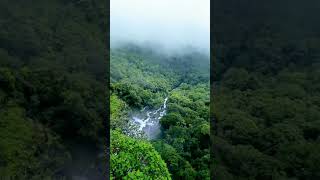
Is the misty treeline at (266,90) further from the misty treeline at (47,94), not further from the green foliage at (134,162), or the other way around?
the misty treeline at (47,94)

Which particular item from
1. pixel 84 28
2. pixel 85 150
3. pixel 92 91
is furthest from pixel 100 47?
pixel 85 150

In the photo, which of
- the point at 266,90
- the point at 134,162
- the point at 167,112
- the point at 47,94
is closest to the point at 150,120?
the point at 167,112

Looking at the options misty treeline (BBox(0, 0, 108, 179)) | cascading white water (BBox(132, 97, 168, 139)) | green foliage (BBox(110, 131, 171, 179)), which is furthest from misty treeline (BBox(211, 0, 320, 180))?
misty treeline (BBox(0, 0, 108, 179))

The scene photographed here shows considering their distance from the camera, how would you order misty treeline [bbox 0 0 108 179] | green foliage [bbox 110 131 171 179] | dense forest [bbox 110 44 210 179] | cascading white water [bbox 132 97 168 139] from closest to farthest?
misty treeline [bbox 0 0 108 179], green foliage [bbox 110 131 171 179], dense forest [bbox 110 44 210 179], cascading white water [bbox 132 97 168 139]

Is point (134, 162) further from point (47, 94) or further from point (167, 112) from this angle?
point (167, 112)

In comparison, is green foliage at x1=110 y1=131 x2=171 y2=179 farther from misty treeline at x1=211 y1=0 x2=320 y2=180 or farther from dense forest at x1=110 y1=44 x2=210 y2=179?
misty treeline at x1=211 y1=0 x2=320 y2=180

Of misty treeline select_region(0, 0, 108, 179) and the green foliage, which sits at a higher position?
misty treeline select_region(0, 0, 108, 179)

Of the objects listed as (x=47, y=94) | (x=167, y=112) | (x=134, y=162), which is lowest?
(x=134, y=162)
